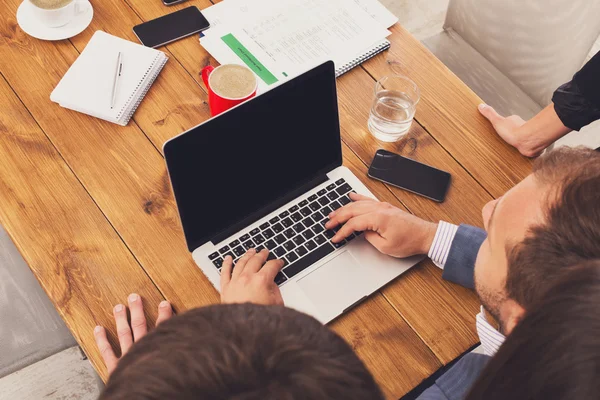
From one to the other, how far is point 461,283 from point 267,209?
369 millimetres

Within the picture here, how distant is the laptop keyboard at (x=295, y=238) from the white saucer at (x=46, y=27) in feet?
2.00

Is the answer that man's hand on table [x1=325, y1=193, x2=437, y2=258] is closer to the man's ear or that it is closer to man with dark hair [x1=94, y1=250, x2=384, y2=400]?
the man's ear

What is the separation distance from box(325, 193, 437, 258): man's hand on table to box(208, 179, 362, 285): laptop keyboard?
0.02 m

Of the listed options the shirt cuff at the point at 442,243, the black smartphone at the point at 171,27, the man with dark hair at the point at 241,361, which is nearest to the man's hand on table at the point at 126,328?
the man with dark hair at the point at 241,361

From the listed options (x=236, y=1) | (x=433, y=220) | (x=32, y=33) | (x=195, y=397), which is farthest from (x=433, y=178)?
(x=32, y=33)

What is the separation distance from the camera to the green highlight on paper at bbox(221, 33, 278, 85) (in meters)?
1.28

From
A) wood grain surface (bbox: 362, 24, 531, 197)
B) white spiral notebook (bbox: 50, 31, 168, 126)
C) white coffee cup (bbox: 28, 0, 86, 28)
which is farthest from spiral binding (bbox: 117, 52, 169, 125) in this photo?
wood grain surface (bbox: 362, 24, 531, 197)

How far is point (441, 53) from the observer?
1.76 meters

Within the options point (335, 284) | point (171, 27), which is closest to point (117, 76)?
point (171, 27)

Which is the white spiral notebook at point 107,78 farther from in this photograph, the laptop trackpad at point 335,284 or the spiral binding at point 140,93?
the laptop trackpad at point 335,284

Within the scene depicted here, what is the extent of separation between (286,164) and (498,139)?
0.47 meters

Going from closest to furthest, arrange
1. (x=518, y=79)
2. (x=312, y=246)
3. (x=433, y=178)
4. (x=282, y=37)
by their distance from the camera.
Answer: (x=312, y=246), (x=433, y=178), (x=282, y=37), (x=518, y=79)

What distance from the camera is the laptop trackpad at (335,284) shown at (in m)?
1.04

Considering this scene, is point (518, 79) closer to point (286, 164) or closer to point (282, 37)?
point (282, 37)
